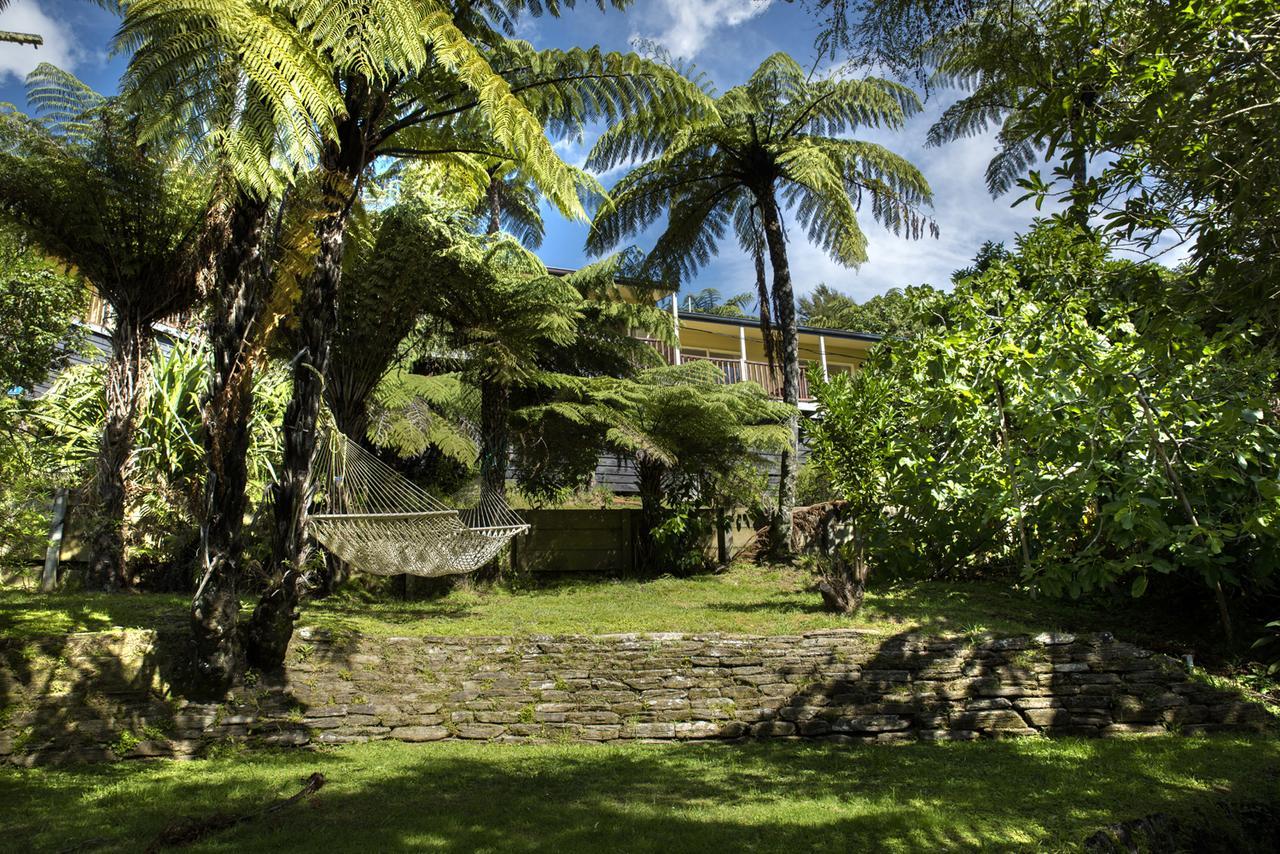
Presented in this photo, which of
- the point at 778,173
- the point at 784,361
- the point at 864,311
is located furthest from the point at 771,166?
the point at 864,311

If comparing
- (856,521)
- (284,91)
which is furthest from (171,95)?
(856,521)

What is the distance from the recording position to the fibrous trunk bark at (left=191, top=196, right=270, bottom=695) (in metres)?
5.82

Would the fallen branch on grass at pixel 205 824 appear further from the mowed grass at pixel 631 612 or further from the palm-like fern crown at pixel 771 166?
the palm-like fern crown at pixel 771 166

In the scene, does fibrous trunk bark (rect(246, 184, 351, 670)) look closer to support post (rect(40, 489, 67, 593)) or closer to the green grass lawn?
the green grass lawn

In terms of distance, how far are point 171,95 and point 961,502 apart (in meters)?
6.11

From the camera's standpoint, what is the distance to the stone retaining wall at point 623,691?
5.68 m

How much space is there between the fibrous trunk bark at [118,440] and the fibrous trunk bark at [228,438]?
2.66 meters

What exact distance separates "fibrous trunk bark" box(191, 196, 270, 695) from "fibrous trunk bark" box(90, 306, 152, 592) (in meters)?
2.66

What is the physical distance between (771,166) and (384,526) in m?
7.89

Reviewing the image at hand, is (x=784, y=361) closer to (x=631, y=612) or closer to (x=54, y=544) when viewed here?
(x=631, y=612)

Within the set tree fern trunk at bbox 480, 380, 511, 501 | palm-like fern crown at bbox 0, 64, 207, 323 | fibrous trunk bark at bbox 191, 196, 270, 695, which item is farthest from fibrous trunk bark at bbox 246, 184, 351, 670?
tree fern trunk at bbox 480, 380, 511, 501

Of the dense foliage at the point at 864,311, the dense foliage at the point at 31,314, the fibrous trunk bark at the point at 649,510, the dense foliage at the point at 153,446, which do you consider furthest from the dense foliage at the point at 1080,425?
the dense foliage at the point at 31,314

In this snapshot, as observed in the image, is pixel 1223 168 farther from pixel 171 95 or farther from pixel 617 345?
pixel 617 345

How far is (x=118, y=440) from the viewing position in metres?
7.97
